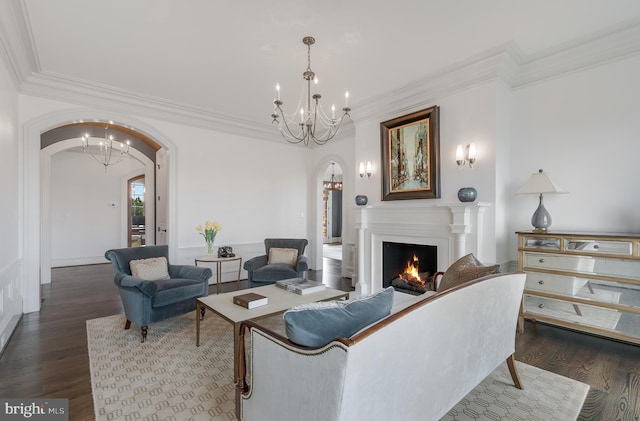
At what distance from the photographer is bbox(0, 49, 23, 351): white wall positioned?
288cm

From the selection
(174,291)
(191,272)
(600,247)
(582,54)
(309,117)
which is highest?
(582,54)

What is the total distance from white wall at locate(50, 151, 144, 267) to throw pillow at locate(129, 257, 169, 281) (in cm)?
528

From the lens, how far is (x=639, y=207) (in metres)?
2.93

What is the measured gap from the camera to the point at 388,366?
1167mm

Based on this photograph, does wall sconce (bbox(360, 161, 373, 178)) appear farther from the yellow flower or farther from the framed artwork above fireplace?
A: the yellow flower

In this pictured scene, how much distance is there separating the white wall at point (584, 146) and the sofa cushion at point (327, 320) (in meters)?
3.17

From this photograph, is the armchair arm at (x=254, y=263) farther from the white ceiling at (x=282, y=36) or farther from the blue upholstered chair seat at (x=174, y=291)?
the white ceiling at (x=282, y=36)

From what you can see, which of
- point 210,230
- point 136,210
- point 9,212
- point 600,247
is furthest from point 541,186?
point 136,210

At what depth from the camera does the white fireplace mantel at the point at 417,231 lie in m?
3.49

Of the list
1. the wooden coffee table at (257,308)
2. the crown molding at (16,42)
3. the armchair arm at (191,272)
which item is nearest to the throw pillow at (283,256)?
the armchair arm at (191,272)

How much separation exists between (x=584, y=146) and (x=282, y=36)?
3406 mm

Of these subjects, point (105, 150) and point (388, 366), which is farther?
point (105, 150)

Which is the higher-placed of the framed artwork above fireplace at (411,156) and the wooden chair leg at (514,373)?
the framed artwork above fireplace at (411,156)

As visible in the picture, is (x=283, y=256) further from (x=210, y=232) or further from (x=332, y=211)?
(x=332, y=211)
